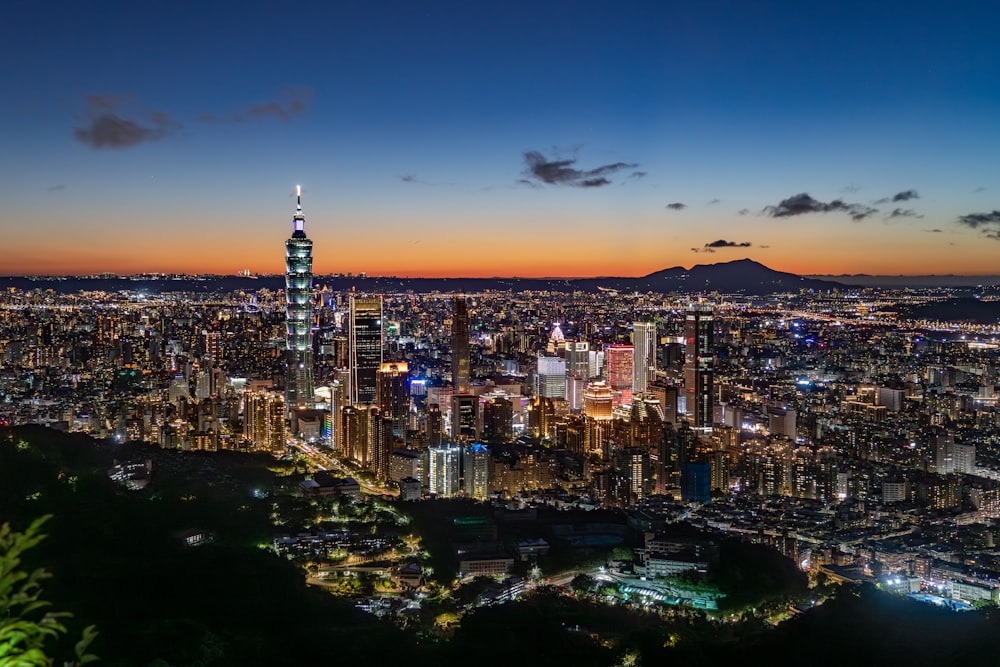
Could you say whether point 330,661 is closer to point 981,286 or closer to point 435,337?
point 435,337

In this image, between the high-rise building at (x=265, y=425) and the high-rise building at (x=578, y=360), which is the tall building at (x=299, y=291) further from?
the high-rise building at (x=578, y=360)

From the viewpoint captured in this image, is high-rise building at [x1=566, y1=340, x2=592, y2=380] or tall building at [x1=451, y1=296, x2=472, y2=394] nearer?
tall building at [x1=451, y1=296, x2=472, y2=394]

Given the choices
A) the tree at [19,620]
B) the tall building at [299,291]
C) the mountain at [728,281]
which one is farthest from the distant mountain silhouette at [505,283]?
the tree at [19,620]

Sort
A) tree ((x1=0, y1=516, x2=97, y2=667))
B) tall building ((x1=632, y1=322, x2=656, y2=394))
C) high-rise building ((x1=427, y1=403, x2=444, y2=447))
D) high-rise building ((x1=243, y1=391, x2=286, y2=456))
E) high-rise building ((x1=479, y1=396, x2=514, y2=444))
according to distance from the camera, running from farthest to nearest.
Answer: tall building ((x1=632, y1=322, x2=656, y2=394)), high-rise building ((x1=479, y1=396, x2=514, y2=444)), high-rise building ((x1=243, y1=391, x2=286, y2=456)), high-rise building ((x1=427, y1=403, x2=444, y2=447)), tree ((x1=0, y1=516, x2=97, y2=667))

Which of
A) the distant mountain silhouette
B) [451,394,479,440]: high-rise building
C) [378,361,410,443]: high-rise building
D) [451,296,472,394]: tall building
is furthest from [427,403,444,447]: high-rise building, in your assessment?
the distant mountain silhouette

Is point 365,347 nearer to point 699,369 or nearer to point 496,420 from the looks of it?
point 496,420

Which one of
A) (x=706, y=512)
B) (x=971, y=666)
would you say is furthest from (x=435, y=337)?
(x=971, y=666)

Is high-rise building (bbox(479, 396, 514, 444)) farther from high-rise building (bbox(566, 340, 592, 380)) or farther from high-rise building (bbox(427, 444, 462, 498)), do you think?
high-rise building (bbox(566, 340, 592, 380))
